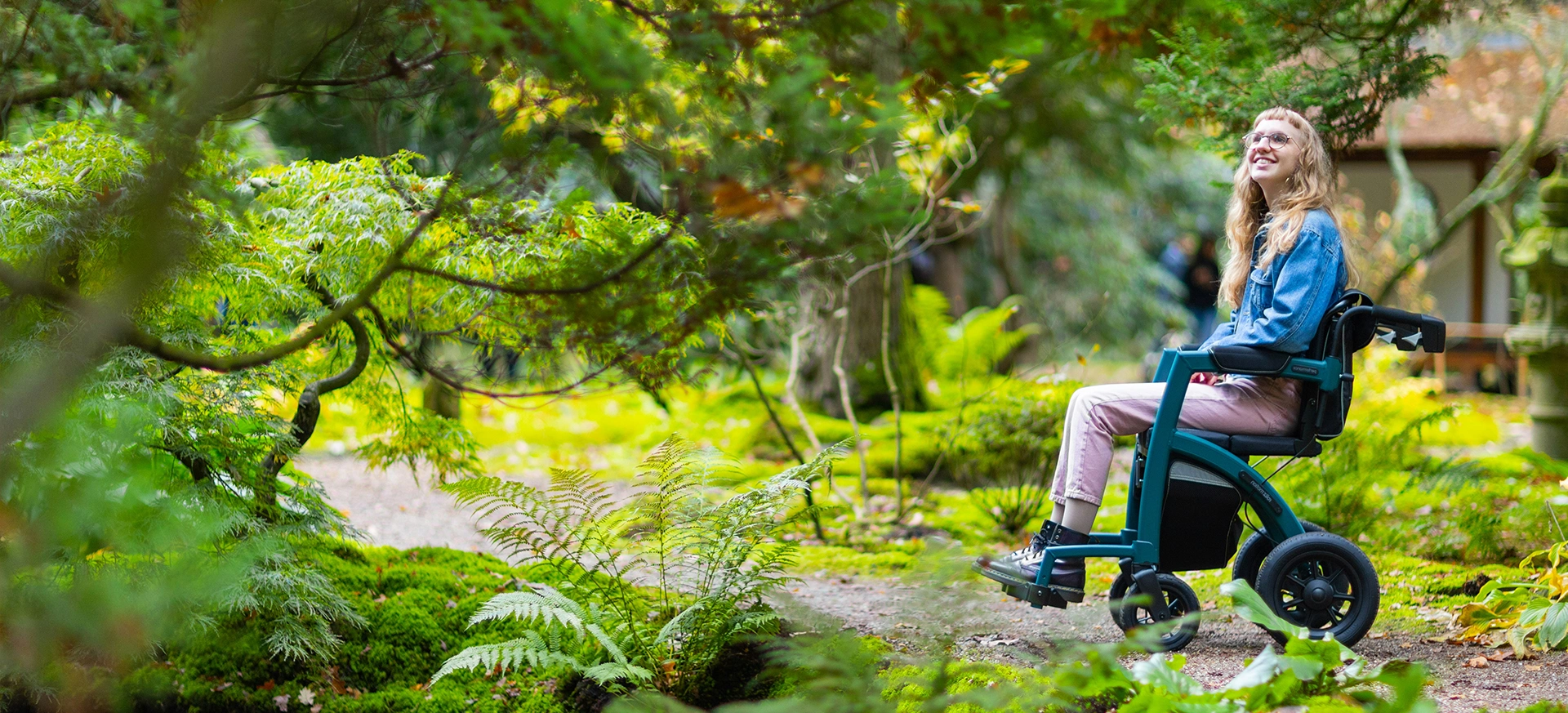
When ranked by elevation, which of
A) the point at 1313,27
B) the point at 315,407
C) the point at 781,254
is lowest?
the point at 315,407

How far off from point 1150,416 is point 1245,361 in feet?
1.08

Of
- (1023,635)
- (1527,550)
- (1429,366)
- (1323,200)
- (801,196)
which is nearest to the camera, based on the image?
(801,196)

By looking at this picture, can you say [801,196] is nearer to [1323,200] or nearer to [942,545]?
[942,545]

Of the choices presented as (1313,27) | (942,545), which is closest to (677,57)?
(942,545)

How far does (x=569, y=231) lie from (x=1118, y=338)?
1271 centimetres

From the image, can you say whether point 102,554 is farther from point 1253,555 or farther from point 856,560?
point 1253,555

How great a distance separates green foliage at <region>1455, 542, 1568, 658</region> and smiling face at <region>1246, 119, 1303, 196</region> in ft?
5.13

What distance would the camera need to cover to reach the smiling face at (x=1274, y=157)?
11.9 ft

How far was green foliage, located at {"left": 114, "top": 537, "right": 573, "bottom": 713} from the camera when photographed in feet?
12.4

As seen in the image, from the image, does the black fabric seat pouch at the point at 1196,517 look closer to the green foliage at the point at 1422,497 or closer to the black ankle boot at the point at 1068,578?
the black ankle boot at the point at 1068,578

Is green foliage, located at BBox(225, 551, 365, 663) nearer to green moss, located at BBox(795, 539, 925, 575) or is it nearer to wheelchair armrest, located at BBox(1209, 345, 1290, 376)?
green moss, located at BBox(795, 539, 925, 575)

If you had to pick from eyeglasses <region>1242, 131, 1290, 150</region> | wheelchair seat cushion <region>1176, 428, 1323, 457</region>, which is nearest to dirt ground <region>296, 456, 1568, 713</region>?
wheelchair seat cushion <region>1176, 428, 1323, 457</region>

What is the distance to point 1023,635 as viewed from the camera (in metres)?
4.04

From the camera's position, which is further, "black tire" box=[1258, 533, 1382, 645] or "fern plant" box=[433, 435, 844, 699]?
"fern plant" box=[433, 435, 844, 699]
